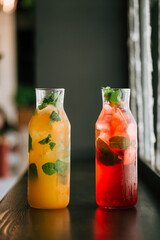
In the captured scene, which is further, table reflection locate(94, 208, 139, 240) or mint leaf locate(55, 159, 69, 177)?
mint leaf locate(55, 159, 69, 177)

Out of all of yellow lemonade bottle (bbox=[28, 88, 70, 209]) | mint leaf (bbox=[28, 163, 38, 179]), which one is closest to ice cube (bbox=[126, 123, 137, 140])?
yellow lemonade bottle (bbox=[28, 88, 70, 209])

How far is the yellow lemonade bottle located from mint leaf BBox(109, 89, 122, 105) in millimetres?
137

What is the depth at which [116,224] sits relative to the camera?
2.93 ft

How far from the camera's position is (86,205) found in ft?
3.55

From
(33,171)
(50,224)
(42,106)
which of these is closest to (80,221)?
(50,224)

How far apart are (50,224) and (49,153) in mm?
188

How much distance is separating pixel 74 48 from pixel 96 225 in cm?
165

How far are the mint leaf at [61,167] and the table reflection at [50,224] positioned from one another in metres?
0.10

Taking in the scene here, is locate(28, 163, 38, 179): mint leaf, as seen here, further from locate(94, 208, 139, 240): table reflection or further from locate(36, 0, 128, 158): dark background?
locate(36, 0, 128, 158): dark background

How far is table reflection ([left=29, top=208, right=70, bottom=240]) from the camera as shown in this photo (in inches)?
31.8

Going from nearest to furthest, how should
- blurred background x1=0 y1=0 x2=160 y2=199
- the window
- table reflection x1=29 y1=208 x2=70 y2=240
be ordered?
table reflection x1=29 y1=208 x2=70 y2=240 < the window < blurred background x1=0 y1=0 x2=160 y2=199

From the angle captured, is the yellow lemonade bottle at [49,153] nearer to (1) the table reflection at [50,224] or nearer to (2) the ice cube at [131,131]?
(1) the table reflection at [50,224]

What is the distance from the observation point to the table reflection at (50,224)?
0.81 m

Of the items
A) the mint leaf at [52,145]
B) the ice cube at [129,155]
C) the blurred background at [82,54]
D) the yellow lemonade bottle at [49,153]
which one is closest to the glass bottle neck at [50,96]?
the yellow lemonade bottle at [49,153]
